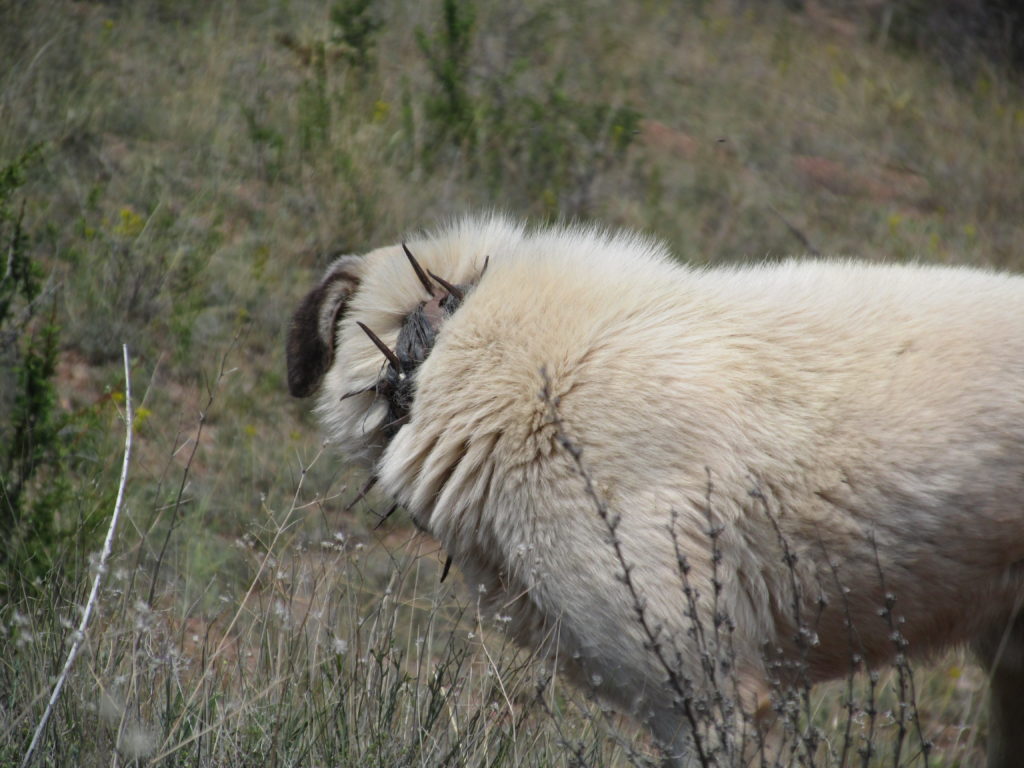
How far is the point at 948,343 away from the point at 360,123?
487 centimetres

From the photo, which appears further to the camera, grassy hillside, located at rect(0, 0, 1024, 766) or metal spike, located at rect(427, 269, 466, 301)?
metal spike, located at rect(427, 269, 466, 301)

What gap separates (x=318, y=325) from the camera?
11.4ft

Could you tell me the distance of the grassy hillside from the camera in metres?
2.56

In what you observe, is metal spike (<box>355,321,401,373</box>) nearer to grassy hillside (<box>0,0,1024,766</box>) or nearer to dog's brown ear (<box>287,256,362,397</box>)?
dog's brown ear (<box>287,256,362,397</box>)

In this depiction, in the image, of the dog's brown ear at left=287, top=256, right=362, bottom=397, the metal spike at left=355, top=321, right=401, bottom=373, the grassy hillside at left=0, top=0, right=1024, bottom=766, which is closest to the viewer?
the grassy hillside at left=0, top=0, right=1024, bottom=766

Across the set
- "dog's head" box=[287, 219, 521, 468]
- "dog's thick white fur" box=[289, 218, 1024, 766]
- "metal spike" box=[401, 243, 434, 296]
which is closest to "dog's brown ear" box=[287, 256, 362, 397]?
"dog's head" box=[287, 219, 521, 468]

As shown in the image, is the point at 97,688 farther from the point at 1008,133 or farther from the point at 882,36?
the point at 882,36

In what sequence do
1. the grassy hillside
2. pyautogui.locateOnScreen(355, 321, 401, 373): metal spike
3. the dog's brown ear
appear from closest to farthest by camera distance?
1. the grassy hillside
2. pyautogui.locateOnScreen(355, 321, 401, 373): metal spike
3. the dog's brown ear

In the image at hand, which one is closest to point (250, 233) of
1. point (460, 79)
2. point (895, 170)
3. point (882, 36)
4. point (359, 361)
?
point (460, 79)

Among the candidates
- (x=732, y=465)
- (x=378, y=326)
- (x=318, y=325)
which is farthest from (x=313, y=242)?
(x=732, y=465)

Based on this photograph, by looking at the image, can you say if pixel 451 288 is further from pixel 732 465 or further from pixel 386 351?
pixel 732 465

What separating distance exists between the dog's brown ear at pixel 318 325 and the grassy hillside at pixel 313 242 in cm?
34

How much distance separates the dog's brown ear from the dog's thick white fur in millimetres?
601

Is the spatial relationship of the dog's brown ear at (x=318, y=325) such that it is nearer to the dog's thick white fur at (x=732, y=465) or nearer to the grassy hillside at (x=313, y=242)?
the grassy hillside at (x=313, y=242)
